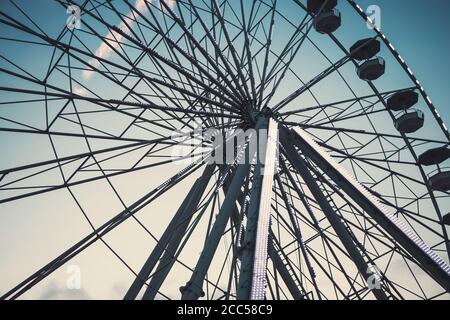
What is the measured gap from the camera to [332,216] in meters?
7.89

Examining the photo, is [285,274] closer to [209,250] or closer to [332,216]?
[332,216]

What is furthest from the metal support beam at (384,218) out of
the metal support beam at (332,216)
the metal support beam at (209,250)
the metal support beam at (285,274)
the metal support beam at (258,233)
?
the metal support beam at (285,274)

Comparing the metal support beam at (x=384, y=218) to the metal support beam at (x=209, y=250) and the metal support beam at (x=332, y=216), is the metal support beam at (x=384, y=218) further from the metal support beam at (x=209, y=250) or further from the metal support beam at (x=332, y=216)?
the metal support beam at (x=209, y=250)

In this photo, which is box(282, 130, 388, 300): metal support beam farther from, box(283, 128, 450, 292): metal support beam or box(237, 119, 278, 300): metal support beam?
box(237, 119, 278, 300): metal support beam

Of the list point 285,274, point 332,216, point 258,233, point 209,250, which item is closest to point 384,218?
point 332,216

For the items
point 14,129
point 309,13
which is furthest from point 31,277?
point 309,13

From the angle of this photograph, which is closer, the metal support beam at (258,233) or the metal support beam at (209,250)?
the metal support beam at (258,233)

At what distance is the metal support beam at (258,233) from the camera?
4.46 m

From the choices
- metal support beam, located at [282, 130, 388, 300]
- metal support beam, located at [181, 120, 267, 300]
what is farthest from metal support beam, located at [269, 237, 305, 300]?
metal support beam, located at [181, 120, 267, 300]

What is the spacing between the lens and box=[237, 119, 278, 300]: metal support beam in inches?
176

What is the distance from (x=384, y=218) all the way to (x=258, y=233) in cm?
244

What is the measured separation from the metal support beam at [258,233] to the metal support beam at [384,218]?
107 centimetres

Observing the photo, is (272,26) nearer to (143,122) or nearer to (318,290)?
(143,122)
